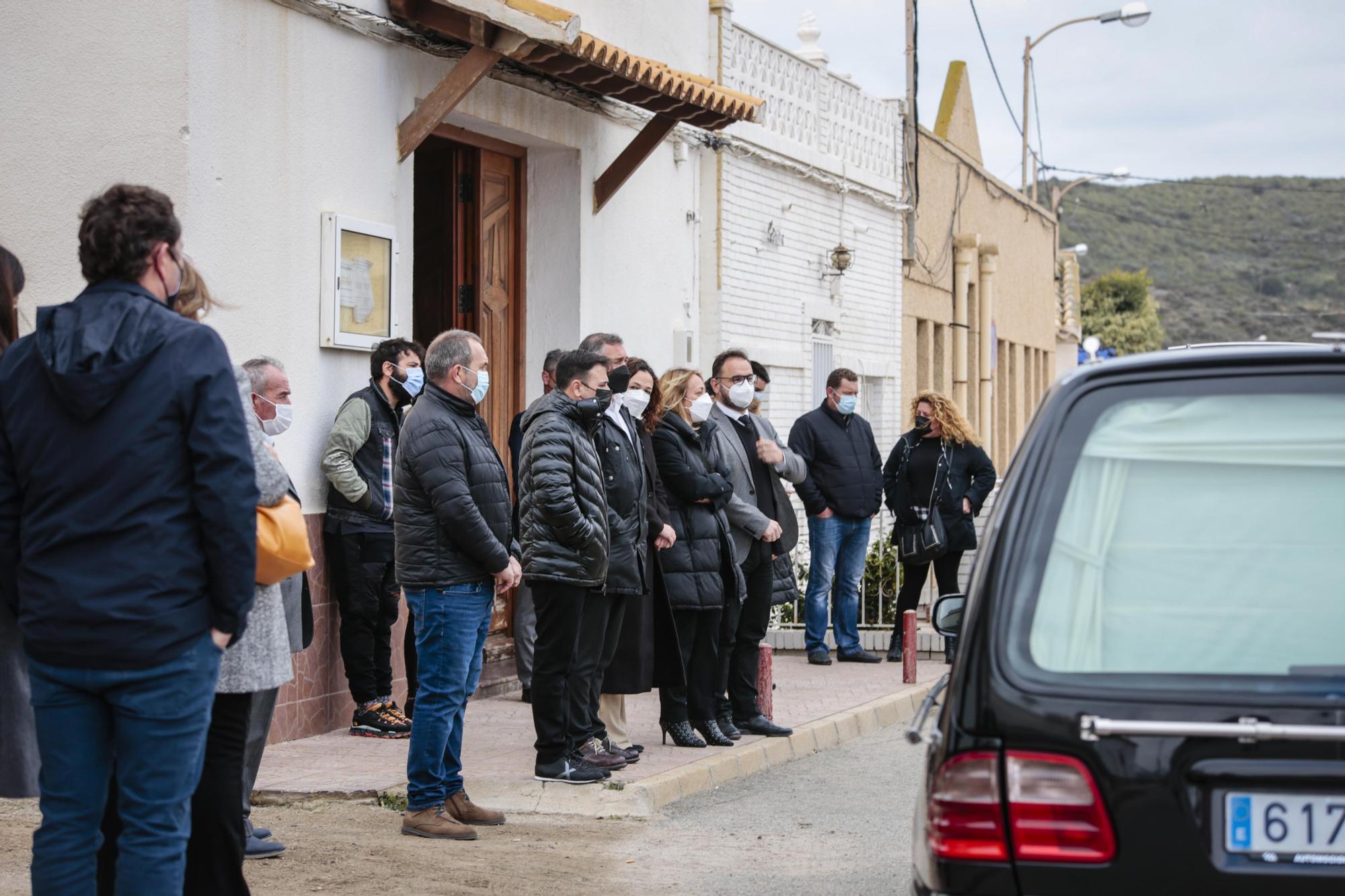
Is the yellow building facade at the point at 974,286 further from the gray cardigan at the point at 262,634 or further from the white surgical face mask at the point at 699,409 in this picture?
the gray cardigan at the point at 262,634

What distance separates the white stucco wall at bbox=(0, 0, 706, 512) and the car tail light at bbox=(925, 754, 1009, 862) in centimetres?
485

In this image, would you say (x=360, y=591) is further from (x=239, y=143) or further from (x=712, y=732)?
(x=239, y=143)

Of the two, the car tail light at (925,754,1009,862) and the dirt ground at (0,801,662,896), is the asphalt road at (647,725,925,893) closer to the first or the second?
the dirt ground at (0,801,662,896)

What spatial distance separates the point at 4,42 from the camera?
27.1 feet

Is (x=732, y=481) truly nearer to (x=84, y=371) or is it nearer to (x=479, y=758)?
(x=479, y=758)

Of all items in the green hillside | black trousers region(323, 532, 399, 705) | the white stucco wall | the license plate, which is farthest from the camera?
the green hillside

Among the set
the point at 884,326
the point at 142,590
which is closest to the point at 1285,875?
the point at 142,590

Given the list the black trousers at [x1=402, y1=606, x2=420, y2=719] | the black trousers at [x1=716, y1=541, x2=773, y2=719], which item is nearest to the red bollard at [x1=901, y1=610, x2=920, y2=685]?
the black trousers at [x1=716, y1=541, x2=773, y2=719]

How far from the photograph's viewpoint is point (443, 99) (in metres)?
10.0

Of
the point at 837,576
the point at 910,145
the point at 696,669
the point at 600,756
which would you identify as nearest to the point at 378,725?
the point at 600,756

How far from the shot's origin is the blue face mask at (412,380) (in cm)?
933

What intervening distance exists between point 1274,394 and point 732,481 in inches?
245

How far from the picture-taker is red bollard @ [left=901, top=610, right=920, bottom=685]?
459 inches

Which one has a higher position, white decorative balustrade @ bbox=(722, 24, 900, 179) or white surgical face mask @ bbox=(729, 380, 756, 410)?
white decorative balustrade @ bbox=(722, 24, 900, 179)
